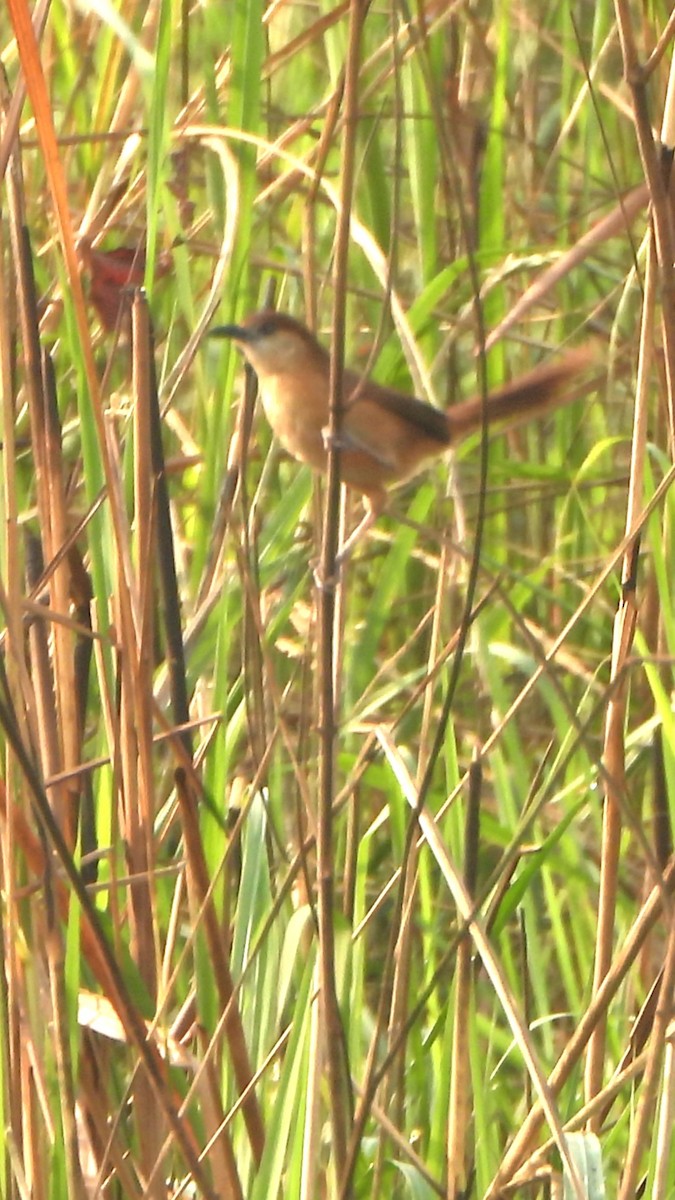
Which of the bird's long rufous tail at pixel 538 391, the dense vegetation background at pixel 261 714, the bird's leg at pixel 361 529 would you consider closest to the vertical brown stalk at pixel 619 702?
the dense vegetation background at pixel 261 714

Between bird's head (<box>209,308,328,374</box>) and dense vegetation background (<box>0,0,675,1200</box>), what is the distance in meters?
0.05

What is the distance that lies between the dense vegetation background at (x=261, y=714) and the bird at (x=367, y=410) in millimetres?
58

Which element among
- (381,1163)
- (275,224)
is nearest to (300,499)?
(275,224)

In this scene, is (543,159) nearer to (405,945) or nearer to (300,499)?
(300,499)

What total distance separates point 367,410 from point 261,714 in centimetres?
67

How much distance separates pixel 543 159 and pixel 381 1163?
140 cm

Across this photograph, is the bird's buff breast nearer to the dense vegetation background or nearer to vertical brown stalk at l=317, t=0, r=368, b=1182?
the dense vegetation background

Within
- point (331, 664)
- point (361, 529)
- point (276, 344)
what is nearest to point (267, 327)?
point (276, 344)

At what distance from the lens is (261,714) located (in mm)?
1317

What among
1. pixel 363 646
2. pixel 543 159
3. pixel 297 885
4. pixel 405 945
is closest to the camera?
pixel 405 945

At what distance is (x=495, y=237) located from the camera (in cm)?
169

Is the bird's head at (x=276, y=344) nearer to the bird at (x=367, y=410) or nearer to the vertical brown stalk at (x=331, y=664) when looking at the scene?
the bird at (x=367, y=410)

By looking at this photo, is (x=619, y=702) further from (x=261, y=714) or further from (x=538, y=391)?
(x=538, y=391)

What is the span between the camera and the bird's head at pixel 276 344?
1618 millimetres
